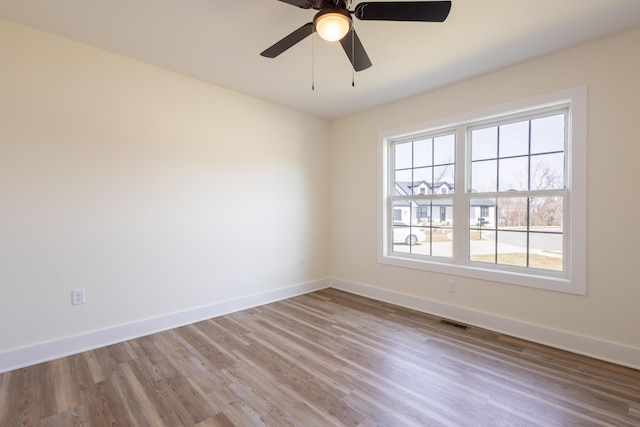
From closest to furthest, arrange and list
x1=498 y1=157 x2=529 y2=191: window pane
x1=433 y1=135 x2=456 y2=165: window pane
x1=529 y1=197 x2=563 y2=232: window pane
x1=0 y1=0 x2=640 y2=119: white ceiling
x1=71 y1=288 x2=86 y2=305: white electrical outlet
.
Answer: x1=0 y1=0 x2=640 y2=119: white ceiling → x1=71 y1=288 x2=86 y2=305: white electrical outlet → x1=529 y1=197 x2=563 y2=232: window pane → x1=498 y1=157 x2=529 y2=191: window pane → x1=433 y1=135 x2=456 y2=165: window pane

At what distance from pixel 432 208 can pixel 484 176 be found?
2.18ft

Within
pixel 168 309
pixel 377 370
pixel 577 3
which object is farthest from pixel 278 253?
pixel 577 3

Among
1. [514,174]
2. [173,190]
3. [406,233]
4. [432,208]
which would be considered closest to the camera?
[514,174]

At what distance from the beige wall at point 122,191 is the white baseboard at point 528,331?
1707 millimetres

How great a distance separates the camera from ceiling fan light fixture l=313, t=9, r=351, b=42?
156cm

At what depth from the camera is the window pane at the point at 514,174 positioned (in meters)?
2.81

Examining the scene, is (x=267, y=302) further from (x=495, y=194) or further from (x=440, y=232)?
(x=495, y=194)

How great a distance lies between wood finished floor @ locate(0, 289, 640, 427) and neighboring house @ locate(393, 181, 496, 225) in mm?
1187

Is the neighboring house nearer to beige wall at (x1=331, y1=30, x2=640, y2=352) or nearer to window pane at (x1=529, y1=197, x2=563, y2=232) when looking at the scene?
window pane at (x1=529, y1=197, x2=563, y2=232)

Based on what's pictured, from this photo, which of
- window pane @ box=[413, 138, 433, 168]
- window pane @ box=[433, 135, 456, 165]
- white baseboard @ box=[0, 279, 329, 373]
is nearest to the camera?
white baseboard @ box=[0, 279, 329, 373]

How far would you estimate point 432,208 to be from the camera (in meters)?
3.51

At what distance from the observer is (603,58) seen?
233 centimetres

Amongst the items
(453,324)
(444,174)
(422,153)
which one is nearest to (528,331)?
(453,324)

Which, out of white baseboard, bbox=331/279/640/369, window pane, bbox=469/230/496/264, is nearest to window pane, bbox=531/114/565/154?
window pane, bbox=469/230/496/264
